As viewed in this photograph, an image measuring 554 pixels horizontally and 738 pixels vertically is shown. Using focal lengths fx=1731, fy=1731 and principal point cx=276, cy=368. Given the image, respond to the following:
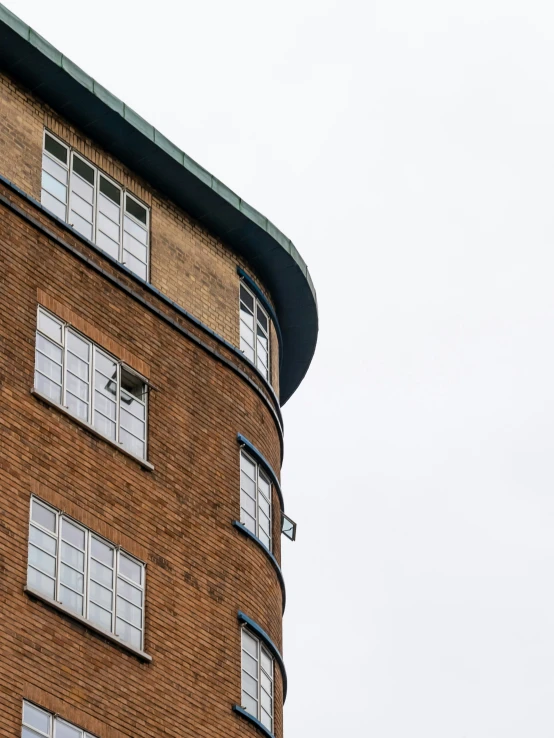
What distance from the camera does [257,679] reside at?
3133cm

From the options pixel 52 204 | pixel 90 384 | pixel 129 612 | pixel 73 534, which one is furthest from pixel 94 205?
pixel 129 612

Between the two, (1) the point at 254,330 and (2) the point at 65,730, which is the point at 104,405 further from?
(2) the point at 65,730

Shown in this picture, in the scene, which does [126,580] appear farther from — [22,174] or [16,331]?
[22,174]

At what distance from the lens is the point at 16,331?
29125 mm

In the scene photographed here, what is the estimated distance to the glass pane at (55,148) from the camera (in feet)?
105

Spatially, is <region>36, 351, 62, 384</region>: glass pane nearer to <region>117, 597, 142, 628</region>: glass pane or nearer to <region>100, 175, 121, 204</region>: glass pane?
<region>117, 597, 142, 628</region>: glass pane

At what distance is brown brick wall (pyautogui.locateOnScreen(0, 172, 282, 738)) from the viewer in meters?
27.0

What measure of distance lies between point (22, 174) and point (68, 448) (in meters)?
5.27

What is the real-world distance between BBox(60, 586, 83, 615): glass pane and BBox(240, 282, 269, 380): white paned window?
8132 mm

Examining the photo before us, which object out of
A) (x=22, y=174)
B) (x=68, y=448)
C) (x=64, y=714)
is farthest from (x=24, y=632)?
(x=22, y=174)

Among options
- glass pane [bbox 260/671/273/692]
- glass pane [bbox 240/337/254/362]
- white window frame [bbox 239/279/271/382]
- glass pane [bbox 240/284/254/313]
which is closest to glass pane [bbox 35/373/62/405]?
glass pane [bbox 240/337/254/362]

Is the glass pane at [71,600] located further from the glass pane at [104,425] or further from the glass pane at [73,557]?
the glass pane at [104,425]

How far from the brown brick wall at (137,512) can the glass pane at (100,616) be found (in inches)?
17.3

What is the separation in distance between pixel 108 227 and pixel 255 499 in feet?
19.4
